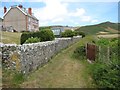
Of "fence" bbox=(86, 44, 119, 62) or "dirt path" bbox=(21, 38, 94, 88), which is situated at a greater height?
"fence" bbox=(86, 44, 119, 62)

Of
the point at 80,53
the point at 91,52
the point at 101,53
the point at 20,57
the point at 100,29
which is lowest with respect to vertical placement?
the point at 80,53

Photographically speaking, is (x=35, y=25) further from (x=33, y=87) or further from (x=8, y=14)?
(x=33, y=87)

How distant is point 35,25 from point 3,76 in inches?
2699

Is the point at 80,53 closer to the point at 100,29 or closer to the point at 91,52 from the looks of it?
the point at 91,52

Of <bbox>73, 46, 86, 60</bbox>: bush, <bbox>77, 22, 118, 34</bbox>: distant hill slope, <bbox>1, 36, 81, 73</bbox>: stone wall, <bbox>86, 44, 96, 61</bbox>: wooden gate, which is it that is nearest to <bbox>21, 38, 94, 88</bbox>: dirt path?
<bbox>1, 36, 81, 73</bbox>: stone wall

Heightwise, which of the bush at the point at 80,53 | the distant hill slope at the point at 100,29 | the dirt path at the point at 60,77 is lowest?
the dirt path at the point at 60,77

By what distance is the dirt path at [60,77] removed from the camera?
11914 millimetres

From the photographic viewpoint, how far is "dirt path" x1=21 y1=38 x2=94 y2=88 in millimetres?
11914

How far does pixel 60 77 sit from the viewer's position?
531 inches

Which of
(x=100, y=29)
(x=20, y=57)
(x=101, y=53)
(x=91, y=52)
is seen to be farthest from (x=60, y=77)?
(x=100, y=29)

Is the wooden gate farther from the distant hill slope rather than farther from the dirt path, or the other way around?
the distant hill slope

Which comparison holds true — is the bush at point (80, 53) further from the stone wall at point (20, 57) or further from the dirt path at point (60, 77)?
the stone wall at point (20, 57)

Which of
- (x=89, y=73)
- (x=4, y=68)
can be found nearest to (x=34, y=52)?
(x=4, y=68)

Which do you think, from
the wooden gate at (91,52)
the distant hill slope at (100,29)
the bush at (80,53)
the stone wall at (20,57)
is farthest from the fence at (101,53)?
the distant hill slope at (100,29)
